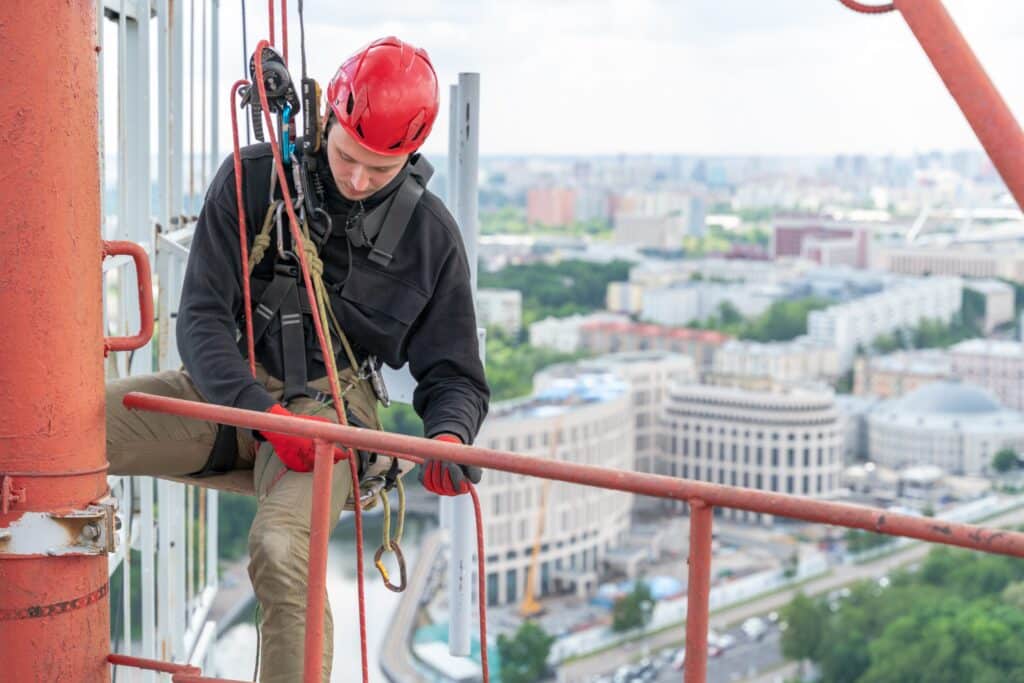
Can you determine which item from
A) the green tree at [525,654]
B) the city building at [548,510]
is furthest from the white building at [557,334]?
the green tree at [525,654]

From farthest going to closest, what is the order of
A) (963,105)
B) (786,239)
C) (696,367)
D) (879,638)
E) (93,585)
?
(786,239)
(696,367)
(879,638)
(93,585)
(963,105)

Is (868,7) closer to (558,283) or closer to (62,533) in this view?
(62,533)

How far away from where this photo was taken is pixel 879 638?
1415 inches

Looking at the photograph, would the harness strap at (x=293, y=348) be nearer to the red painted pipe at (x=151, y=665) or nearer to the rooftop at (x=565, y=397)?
the red painted pipe at (x=151, y=665)

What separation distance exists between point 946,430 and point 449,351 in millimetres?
49679

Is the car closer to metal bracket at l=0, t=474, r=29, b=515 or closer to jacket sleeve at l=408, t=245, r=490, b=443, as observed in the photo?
jacket sleeve at l=408, t=245, r=490, b=443

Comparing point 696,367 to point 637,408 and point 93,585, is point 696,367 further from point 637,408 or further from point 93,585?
point 93,585

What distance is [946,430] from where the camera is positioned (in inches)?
1976

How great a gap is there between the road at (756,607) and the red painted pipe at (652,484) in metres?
32.8

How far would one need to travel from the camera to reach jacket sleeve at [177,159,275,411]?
2.45m

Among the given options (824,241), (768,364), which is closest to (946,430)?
(768,364)

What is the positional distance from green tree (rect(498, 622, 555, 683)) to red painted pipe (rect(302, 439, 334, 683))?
33.1 m

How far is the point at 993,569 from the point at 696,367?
23.0 meters

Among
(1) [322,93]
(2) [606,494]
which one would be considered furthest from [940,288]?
(1) [322,93]
